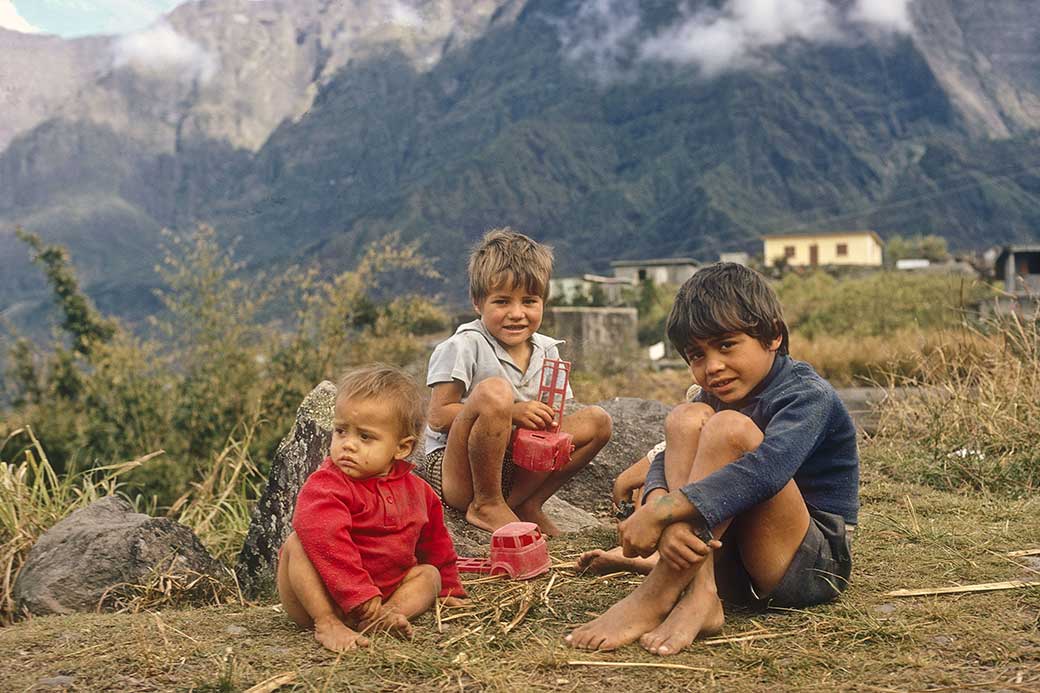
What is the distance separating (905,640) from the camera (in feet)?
9.25

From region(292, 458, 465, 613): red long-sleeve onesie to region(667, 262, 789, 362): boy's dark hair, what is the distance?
1.01 m

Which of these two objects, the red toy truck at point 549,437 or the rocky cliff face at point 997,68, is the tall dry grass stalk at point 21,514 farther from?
the rocky cliff face at point 997,68

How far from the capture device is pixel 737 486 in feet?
8.79

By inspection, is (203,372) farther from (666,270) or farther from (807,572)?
(666,270)

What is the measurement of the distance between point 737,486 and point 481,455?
5.28 feet

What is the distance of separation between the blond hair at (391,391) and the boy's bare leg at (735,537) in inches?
35.9

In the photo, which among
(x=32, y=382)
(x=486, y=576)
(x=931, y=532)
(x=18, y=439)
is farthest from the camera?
(x=32, y=382)

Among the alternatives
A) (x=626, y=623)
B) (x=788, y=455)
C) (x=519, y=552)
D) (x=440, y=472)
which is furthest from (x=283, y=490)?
(x=788, y=455)

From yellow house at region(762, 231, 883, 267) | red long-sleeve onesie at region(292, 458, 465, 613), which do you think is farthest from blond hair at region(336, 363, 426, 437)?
yellow house at region(762, 231, 883, 267)

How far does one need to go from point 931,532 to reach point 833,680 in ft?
6.13

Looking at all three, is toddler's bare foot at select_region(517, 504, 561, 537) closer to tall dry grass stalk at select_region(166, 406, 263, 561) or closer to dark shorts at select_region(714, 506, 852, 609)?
dark shorts at select_region(714, 506, 852, 609)

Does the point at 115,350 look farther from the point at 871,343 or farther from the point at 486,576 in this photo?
the point at 871,343

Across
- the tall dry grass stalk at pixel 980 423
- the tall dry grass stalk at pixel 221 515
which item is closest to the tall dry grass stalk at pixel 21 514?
the tall dry grass stalk at pixel 221 515

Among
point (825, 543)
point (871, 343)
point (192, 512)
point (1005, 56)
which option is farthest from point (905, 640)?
point (1005, 56)
